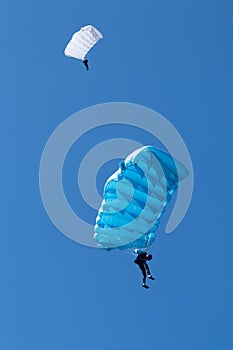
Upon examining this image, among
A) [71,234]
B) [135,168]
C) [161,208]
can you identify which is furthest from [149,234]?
[71,234]

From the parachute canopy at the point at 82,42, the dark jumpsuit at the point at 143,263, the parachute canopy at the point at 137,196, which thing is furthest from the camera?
the parachute canopy at the point at 82,42

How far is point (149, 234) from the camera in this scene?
2327 cm

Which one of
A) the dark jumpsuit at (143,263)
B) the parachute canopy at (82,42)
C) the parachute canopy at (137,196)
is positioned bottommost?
the dark jumpsuit at (143,263)

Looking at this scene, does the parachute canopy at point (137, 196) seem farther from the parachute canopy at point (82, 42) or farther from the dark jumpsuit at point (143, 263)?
the parachute canopy at point (82, 42)

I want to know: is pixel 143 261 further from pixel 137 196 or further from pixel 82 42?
pixel 82 42

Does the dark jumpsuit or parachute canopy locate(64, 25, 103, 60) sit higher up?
parachute canopy locate(64, 25, 103, 60)

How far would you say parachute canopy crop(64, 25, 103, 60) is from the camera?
85.3ft

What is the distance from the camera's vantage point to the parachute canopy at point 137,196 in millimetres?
21859

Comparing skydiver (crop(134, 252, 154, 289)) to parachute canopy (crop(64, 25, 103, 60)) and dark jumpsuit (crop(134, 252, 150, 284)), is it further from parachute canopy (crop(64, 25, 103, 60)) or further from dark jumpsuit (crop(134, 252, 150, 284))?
parachute canopy (crop(64, 25, 103, 60))

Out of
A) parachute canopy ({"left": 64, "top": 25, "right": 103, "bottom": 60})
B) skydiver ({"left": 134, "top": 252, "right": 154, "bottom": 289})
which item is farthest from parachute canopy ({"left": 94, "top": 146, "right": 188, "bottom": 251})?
parachute canopy ({"left": 64, "top": 25, "right": 103, "bottom": 60})

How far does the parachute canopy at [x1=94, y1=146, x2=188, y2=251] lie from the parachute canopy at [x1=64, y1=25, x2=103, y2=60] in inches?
252

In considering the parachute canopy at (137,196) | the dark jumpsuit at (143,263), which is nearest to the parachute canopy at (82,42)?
the parachute canopy at (137,196)

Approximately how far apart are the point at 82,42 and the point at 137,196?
299 inches

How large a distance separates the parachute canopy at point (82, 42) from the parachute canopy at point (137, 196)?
6.40 m
